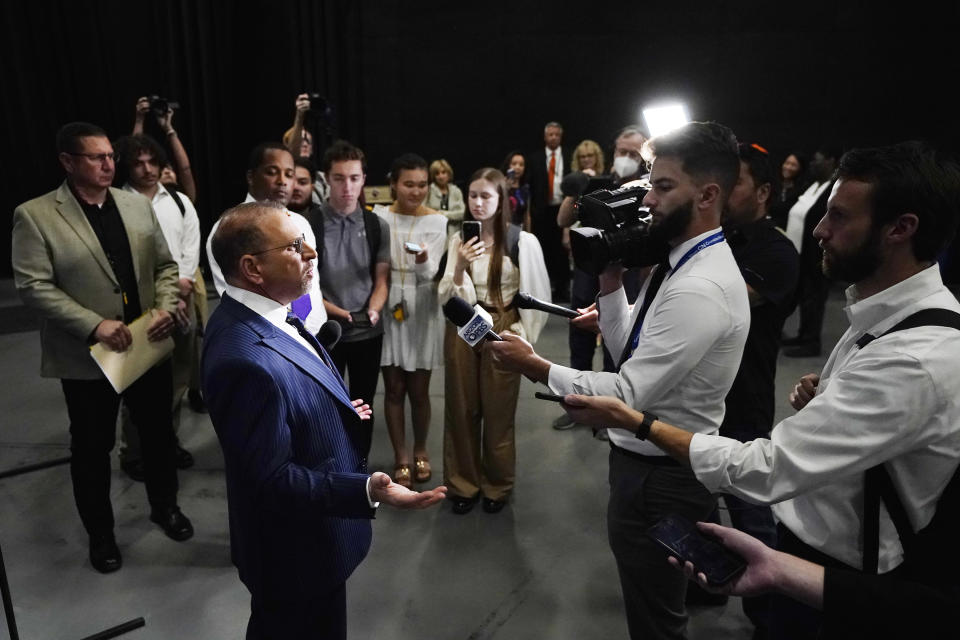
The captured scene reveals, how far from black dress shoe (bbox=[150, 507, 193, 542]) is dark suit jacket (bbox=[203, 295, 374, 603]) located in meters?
1.40

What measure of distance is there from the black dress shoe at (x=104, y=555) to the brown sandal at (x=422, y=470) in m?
1.35

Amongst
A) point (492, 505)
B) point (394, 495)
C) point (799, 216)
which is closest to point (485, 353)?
point (492, 505)

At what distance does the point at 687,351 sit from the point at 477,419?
174cm

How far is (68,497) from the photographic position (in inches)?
128

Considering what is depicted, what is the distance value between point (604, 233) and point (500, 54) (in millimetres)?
6713

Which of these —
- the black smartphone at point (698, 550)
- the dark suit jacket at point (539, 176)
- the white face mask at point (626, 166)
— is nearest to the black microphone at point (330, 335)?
the black smartphone at point (698, 550)

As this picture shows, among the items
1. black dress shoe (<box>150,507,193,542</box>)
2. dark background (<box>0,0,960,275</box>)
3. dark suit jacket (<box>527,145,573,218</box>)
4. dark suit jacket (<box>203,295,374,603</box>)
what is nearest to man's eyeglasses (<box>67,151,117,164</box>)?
dark suit jacket (<box>203,295,374,603</box>)

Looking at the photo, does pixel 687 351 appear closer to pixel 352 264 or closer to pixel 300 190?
pixel 352 264

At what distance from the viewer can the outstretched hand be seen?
56.1 inches

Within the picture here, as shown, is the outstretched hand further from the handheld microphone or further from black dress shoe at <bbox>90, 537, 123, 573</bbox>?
black dress shoe at <bbox>90, 537, 123, 573</bbox>

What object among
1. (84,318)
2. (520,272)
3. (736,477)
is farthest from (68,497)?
(736,477)

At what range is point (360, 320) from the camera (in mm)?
3148

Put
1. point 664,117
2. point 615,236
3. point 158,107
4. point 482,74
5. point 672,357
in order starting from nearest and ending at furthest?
1. point 672,357
2. point 615,236
3. point 664,117
4. point 158,107
5. point 482,74

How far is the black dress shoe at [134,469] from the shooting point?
342 centimetres
